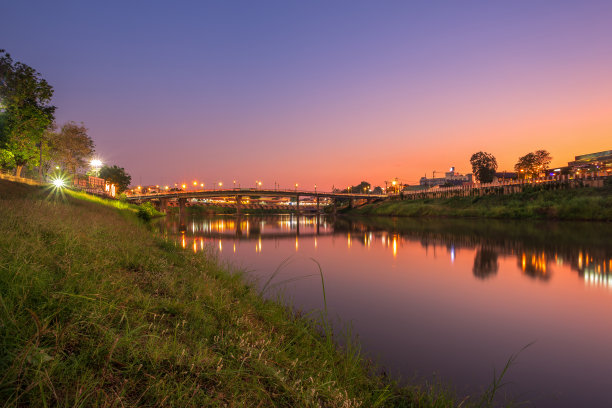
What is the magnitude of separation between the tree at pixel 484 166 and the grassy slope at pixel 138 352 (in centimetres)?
11719

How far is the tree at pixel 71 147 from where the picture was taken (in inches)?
1826

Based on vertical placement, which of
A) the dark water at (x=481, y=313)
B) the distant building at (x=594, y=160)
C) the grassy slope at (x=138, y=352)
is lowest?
the dark water at (x=481, y=313)

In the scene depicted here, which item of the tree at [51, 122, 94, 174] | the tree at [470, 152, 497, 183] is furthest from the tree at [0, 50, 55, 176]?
the tree at [470, 152, 497, 183]

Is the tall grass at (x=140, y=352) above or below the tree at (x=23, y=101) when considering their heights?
below

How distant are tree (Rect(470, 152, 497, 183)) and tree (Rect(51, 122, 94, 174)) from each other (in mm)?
110914

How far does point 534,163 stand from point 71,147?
430 feet

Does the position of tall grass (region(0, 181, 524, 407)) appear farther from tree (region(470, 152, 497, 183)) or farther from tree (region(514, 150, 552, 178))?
tree (region(514, 150, 552, 178))

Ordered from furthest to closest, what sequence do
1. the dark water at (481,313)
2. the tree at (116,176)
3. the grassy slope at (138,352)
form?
the tree at (116,176) < the dark water at (481,313) < the grassy slope at (138,352)

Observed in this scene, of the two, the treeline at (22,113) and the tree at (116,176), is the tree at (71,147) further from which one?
the tree at (116,176)

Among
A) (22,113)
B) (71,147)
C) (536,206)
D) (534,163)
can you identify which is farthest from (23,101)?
(534,163)

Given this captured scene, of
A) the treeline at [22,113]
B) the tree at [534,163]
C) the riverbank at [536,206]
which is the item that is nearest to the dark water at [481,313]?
the treeline at [22,113]

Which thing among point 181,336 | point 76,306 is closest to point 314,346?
point 181,336

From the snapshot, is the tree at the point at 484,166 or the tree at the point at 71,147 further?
the tree at the point at 484,166

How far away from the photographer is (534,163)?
108 meters
